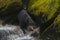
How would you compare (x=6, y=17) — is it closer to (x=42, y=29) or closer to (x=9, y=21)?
(x=9, y=21)

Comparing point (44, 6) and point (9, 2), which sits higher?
point (9, 2)

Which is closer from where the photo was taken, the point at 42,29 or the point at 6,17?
the point at 42,29

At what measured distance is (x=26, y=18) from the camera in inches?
500

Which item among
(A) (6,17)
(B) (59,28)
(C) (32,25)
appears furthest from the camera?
(A) (6,17)

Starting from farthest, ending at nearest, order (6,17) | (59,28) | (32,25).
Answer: (6,17), (32,25), (59,28)

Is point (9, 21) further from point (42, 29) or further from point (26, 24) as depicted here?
point (42, 29)

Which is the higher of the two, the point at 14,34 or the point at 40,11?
the point at 40,11

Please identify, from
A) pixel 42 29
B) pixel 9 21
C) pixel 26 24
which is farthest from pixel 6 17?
pixel 42 29

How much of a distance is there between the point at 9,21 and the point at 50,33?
7.70 ft

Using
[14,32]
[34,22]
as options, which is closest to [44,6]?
[34,22]

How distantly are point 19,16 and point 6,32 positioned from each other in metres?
1.36

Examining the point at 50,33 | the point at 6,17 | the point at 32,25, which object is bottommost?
the point at 50,33

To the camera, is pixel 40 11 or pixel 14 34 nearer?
pixel 14 34

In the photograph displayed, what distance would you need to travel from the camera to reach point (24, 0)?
541 inches
